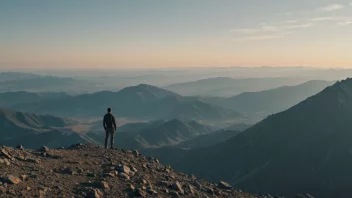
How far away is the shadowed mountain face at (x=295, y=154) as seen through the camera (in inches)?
3278

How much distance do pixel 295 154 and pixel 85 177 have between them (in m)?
88.9

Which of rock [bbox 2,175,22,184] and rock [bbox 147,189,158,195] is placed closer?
rock [bbox 2,175,22,184]

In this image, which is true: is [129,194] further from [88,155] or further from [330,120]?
[330,120]

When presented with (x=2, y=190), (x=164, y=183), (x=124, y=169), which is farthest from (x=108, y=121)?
(x=2, y=190)

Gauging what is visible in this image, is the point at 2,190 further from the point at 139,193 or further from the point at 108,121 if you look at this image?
the point at 108,121

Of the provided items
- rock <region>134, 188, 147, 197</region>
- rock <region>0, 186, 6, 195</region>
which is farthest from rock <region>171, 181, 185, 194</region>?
rock <region>0, 186, 6, 195</region>

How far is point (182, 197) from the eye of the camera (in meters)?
15.9

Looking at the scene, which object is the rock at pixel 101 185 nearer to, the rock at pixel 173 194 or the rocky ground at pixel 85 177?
the rocky ground at pixel 85 177

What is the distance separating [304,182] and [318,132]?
70.3 ft

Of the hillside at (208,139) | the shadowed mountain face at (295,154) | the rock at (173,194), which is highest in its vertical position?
the rock at (173,194)

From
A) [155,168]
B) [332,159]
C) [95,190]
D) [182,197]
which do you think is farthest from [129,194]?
[332,159]

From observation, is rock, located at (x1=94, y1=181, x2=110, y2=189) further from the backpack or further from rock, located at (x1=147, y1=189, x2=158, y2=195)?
the backpack

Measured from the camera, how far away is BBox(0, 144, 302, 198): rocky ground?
13133mm

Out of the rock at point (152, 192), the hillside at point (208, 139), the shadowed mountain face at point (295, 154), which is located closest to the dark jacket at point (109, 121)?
the rock at point (152, 192)
